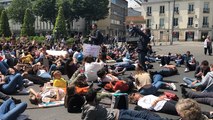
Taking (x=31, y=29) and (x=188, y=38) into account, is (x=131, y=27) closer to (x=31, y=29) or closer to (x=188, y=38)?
(x=31, y=29)

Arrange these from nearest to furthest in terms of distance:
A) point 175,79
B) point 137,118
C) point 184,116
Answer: point 184,116
point 137,118
point 175,79

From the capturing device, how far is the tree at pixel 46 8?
5962 centimetres

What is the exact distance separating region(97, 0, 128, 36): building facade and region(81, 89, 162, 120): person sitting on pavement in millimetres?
72221

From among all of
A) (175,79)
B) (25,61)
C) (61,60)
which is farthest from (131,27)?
(25,61)

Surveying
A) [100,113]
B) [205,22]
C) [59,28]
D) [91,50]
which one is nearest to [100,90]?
[91,50]

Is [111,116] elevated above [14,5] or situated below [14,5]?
below

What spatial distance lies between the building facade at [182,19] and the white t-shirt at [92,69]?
57.3 meters

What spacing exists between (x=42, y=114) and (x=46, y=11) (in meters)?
54.5

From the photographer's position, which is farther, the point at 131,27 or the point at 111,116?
the point at 131,27

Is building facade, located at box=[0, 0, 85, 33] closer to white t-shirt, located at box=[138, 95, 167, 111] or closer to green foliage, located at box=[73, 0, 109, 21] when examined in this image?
green foliage, located at box=[73, 0, 109, 21]

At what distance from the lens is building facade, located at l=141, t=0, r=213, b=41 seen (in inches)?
2731

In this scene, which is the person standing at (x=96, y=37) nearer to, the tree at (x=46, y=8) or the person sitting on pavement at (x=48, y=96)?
the person sitting on pavement at (x=48, y=96)

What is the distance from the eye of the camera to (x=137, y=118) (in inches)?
246

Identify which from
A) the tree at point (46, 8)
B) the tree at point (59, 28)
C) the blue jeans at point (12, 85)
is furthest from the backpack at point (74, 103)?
the tree at point (46, 8)
